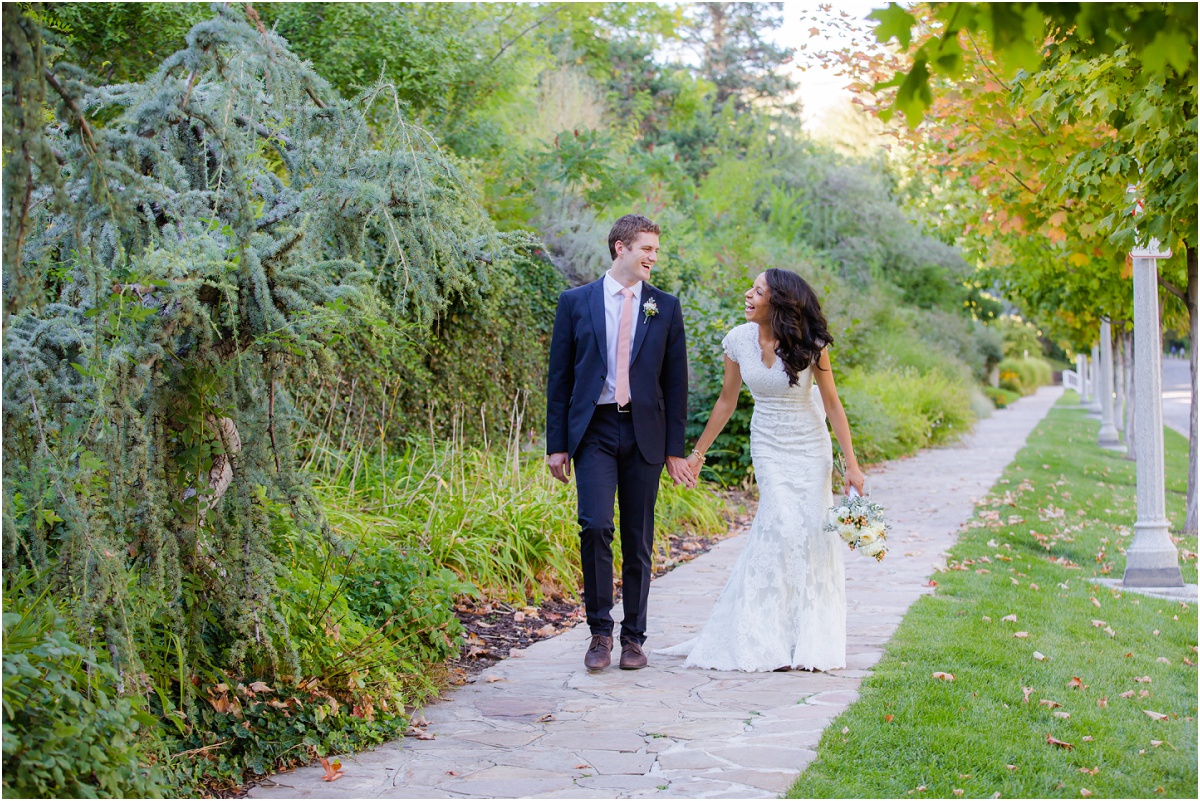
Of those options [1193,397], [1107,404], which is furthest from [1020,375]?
[1193,397]

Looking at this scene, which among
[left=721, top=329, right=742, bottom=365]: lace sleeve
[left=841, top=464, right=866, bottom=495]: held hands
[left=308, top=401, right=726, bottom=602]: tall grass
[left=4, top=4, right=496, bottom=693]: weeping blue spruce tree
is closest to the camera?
[left=4, top=4, right=496, bottom=693]: weeping blue spruce tree

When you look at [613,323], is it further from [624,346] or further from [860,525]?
[860,525]

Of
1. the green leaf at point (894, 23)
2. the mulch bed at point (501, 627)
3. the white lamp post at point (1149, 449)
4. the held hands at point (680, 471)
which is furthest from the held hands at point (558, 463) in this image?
the white lamp post at point (1149, 449)

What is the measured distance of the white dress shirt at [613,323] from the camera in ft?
17.9

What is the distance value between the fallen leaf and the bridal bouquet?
2.75 metres

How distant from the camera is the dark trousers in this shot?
214 inches

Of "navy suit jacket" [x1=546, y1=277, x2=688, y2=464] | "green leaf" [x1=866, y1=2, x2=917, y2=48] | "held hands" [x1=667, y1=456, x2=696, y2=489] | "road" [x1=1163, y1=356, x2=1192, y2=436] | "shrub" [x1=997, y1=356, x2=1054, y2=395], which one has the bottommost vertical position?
"road" [x1=1163, y1=356, x2=1192, y2=436]

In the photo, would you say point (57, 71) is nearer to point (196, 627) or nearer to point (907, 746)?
point (196, 627)

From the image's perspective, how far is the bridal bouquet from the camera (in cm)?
544

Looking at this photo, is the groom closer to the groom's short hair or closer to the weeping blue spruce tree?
the groom's short hair

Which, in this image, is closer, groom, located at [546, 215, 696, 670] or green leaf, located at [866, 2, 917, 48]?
green leaf, located at [866, 2, 917, 48]

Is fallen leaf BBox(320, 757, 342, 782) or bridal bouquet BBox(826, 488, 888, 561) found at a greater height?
bridal bouquet BBox(826, 488, 888, 561)

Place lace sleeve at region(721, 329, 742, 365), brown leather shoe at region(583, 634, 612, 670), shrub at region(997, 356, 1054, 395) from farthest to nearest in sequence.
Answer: shrub at region(997, 356, 1054, 395) → lace sleeve at region(721, 329, 742, 365) → brown leather shoe at region(583, 634, 612, 670)

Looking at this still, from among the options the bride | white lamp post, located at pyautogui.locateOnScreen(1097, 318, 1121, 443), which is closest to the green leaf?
the bride
